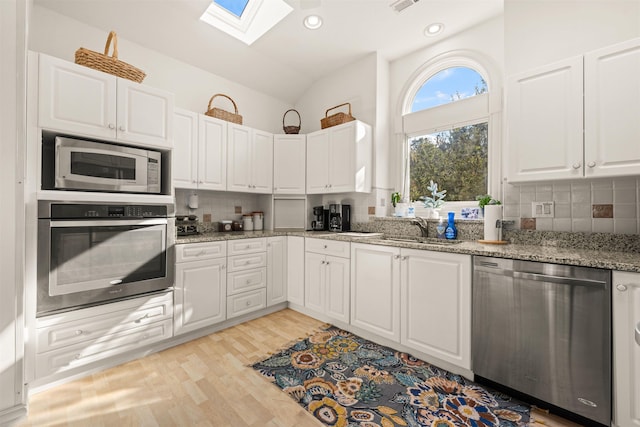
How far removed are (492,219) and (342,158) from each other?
163 cm

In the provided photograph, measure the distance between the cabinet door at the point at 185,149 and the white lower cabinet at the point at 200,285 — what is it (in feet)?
2.33

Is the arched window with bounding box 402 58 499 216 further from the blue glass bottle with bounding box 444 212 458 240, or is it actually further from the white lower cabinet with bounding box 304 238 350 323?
the white lower cabinet with bounding box 304 238 350 323

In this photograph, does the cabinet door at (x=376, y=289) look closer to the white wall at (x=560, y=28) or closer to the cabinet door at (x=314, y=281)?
the cabinet door at (x=314, y=281)

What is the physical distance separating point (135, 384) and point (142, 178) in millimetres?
1480

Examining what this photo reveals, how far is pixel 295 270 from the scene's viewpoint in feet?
10.3

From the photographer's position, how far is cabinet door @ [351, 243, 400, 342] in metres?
2.27

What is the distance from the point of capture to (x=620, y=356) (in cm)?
138

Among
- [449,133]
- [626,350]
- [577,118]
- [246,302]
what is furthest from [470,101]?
[246,302]

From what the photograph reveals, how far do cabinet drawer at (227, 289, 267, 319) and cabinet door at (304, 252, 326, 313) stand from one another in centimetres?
48

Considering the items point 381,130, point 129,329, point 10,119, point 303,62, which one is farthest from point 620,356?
point 303,62

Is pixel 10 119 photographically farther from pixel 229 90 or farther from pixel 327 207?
pixel 327 207

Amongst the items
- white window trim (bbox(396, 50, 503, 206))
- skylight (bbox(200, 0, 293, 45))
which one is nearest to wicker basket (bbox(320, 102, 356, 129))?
white window trim (bbox(396, 50, 503, 206))

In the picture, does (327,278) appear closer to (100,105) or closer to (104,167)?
(104,167)

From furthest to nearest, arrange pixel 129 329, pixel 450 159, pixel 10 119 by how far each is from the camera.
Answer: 1. pixel 450 159
2. pixel 129 329
3. pixel 10 119
